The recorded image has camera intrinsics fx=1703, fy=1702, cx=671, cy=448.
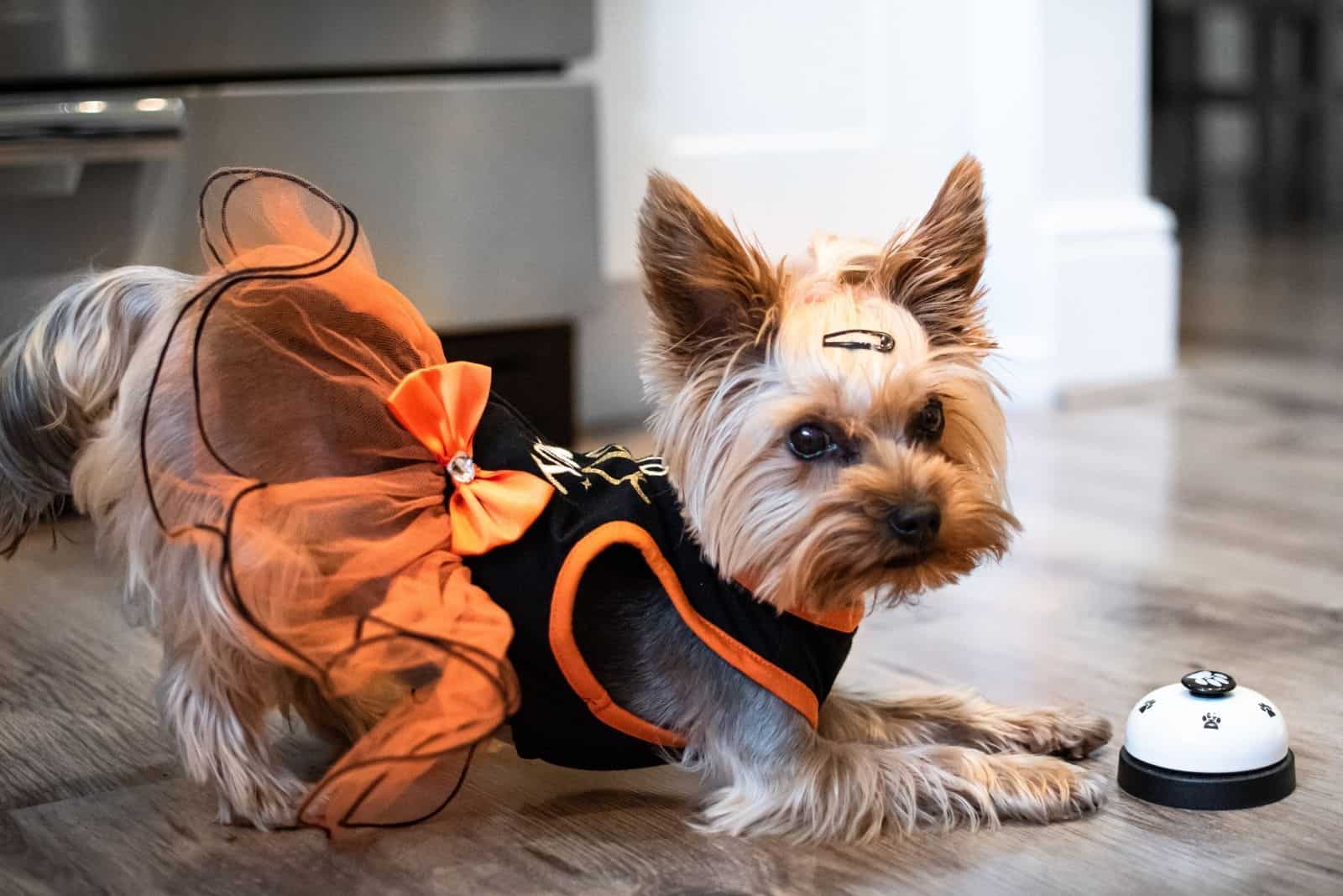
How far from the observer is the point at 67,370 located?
1420 mm

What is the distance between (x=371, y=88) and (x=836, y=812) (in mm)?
1435

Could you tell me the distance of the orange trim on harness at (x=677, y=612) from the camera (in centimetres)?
135

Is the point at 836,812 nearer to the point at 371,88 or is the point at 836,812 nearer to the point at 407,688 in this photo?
the point at 407,688

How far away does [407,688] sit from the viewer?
1.42 metres

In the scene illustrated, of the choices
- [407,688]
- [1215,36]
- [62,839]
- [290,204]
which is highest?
[1215,36]

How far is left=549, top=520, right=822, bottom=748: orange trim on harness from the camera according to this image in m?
1.35

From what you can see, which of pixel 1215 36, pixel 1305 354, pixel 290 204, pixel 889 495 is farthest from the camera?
pixel 1215 36

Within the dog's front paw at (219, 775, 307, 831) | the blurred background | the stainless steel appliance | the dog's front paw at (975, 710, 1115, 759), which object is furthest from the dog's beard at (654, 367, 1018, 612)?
the stainless steel appliance

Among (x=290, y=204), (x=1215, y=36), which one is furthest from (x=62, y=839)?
(x=1215, y=36)

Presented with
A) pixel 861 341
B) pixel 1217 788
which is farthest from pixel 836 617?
pixel 1217 788

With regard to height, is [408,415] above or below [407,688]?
above

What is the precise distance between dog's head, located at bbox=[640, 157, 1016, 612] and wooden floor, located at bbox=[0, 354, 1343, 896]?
23cm

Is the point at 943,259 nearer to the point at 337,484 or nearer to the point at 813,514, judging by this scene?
the point at 813,514

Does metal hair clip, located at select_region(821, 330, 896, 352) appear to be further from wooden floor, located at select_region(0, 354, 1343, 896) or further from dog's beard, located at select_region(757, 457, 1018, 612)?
wooden floor, located at select_region(0, 354, 1343, 896)
